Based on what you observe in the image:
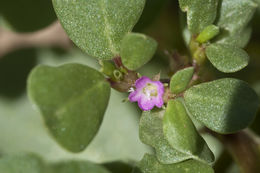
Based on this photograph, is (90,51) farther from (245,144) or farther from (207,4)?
(245,144)

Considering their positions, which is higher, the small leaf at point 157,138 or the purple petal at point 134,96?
the purple petal at point 134,96

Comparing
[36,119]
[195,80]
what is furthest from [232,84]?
[36,119]

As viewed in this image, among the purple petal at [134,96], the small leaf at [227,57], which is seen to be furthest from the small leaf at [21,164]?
the small leaf at [227,57]

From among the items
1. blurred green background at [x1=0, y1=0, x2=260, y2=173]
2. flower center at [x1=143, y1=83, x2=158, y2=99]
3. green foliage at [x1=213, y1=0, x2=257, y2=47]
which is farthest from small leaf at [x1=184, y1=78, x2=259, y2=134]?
blurred green background at [x1=0, y1=0, x2=260, y2=173]

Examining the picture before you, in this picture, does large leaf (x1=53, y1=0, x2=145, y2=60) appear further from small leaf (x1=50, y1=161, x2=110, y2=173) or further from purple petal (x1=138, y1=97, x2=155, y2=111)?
small leaf (x1=50, y1=161, x2=110, y2=173)

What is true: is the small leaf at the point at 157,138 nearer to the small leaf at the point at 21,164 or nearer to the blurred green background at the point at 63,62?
the small leaf at the point at 21,164

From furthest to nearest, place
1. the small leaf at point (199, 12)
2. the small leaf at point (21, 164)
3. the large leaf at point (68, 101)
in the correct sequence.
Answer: the small leaf at point (21, 164) → the small leaf at point (199, 12) → the large leaf at point (68, 101)

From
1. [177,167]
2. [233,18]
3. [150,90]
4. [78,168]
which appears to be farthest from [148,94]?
[233,18]

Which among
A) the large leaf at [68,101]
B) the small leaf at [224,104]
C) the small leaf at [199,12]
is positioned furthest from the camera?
the small leaf at [199,12]
